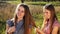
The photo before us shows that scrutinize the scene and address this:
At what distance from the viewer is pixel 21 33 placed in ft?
3.54

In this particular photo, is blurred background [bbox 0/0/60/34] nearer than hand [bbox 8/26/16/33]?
No

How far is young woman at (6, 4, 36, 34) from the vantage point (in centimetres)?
106

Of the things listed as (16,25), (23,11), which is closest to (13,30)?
(16,25)

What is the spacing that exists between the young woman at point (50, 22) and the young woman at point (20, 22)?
3.8 inches

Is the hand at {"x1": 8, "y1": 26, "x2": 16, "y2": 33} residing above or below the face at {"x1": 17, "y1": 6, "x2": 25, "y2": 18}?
below

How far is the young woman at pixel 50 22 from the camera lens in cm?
109

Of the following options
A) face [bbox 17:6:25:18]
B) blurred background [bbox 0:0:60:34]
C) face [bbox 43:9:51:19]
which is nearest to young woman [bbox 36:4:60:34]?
face [bbox 43:9:51:19]

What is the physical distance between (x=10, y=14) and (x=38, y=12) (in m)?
0.30

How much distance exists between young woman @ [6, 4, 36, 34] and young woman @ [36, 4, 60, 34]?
96mm

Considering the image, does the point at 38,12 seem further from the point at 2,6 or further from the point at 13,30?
the point at 13,30

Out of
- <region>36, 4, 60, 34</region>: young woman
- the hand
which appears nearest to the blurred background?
<region>36, 4, 60, 34</region>: young woman

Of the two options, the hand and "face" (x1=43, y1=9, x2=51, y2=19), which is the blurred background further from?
the hand

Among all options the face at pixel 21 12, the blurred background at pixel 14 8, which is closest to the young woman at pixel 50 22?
the face at pixel 21 12

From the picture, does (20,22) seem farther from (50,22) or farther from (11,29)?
(50,22)
